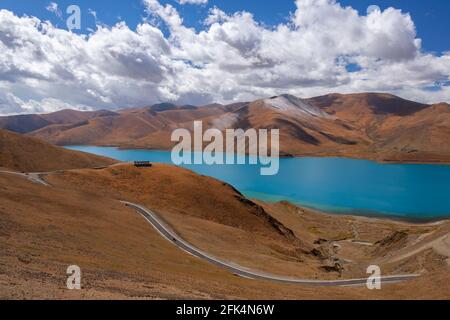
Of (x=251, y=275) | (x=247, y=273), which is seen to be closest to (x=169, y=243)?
(x=247, y=273)

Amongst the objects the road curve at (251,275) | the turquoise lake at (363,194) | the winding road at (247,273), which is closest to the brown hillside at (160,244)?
the winding road at (247,273)

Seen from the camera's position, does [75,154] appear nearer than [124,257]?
No

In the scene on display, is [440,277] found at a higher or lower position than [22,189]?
lower

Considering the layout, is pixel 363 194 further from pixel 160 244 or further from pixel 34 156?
pixel 160 244

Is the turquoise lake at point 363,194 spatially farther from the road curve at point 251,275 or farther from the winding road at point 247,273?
the road curve at point 251,275

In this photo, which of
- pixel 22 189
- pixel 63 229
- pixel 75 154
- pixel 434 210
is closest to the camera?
pixel 63 229

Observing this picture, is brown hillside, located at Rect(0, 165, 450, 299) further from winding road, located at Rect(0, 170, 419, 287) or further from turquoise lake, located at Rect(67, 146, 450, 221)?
turquoise lake, located at Rect(67, 146, 450, 221)

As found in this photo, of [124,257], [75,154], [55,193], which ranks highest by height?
[75,154]
